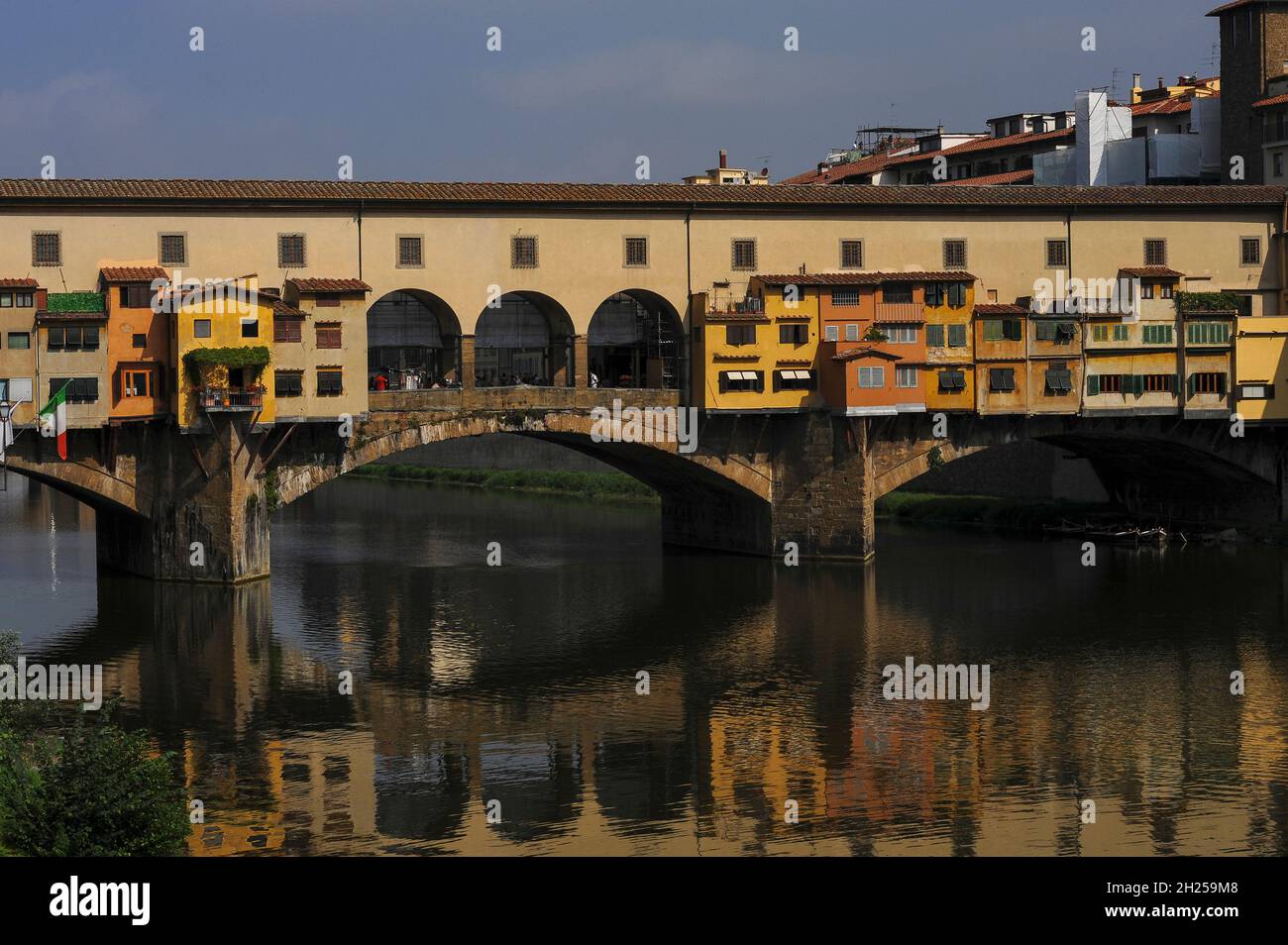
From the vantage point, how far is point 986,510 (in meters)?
53.4

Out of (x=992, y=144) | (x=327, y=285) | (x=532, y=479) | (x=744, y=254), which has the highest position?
(x=992, y=144)

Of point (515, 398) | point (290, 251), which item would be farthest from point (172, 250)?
point (515, 398)

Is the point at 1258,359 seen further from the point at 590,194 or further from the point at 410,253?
the point at 410,253

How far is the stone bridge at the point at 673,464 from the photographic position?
39.9m

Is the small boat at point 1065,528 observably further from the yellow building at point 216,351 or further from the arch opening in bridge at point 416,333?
the yellow building at point 216,351

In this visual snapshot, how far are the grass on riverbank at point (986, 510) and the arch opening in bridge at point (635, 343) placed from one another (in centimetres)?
1175

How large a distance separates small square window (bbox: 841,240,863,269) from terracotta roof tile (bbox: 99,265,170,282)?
632 inches

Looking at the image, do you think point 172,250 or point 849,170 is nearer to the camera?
point 172,250

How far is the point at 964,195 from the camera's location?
4603 cm

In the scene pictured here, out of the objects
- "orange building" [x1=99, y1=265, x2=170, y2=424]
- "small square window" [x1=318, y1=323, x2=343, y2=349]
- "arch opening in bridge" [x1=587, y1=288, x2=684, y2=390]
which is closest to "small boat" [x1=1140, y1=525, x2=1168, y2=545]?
"arch opening in bridge" [x1=587, y1=288, x2=684, y2=390]

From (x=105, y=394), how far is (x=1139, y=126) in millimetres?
41543

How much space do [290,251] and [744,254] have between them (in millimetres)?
10800

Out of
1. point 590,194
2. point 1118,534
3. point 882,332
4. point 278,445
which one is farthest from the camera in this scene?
point 1118,534

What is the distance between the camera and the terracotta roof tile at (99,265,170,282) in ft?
128
